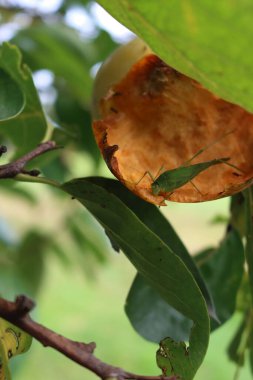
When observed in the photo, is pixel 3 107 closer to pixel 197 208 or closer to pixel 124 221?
pixel 124 221

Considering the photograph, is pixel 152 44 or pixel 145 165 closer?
pixel 152 44

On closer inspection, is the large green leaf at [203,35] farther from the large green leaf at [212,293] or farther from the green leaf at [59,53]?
the green leaf at [59,53]

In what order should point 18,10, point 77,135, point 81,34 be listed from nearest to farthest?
point 77,135, point 81,34, point 18,10

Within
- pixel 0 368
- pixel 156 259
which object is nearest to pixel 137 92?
pixel 156 259

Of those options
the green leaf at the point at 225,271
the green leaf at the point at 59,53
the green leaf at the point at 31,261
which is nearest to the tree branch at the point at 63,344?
the green leaf at the point at 225,271

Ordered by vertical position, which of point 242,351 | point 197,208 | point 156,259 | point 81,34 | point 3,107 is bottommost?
point 197,208

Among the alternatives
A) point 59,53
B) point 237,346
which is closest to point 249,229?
point 237,346

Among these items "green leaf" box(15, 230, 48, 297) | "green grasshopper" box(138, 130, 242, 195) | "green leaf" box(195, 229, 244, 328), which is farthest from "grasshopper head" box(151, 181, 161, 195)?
"green leaf" box(15, 230, 48, 297)
